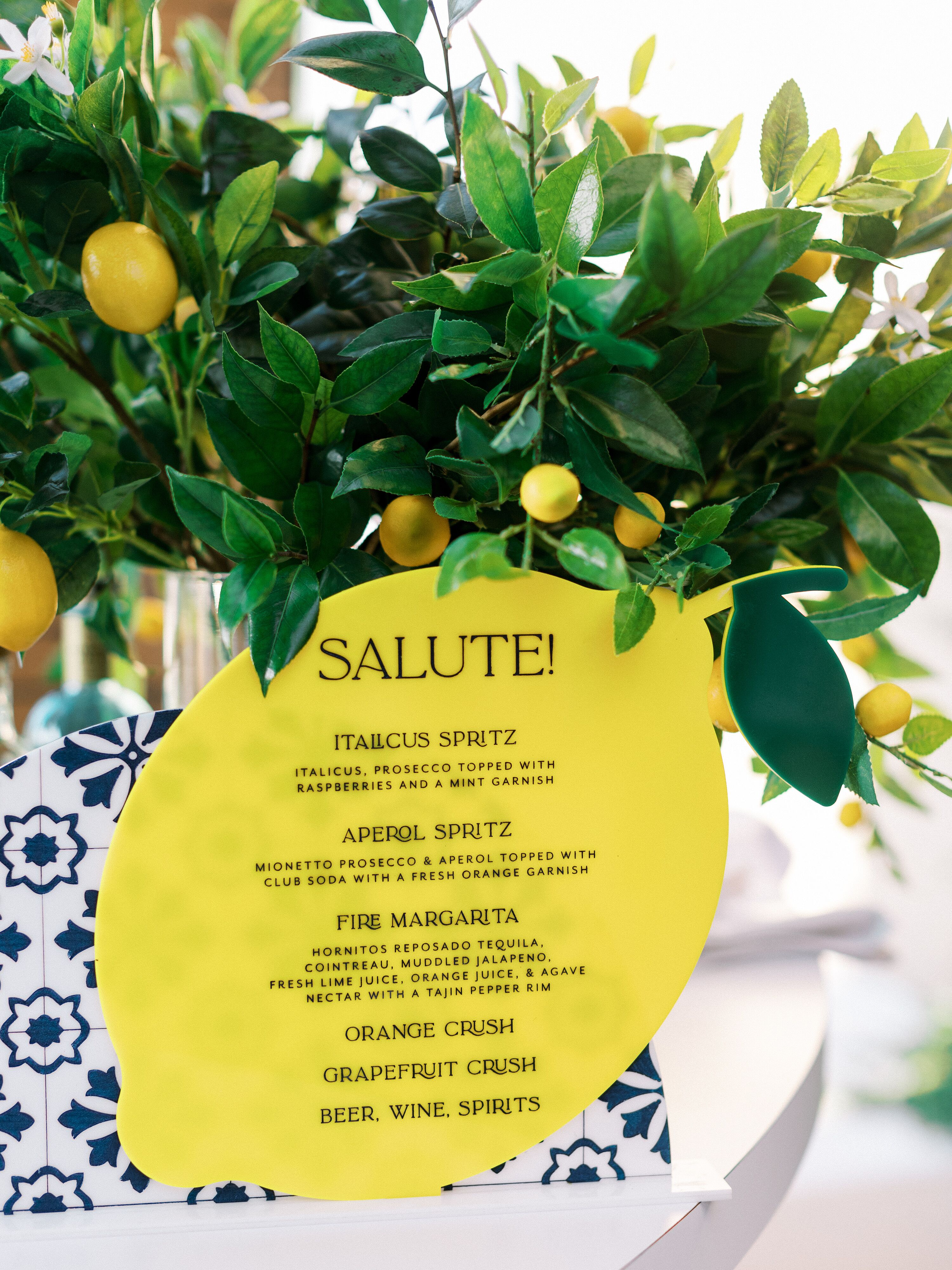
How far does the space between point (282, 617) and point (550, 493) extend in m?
0.11

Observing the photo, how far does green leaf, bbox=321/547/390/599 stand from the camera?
1.03 ft

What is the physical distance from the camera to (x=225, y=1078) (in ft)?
1.05

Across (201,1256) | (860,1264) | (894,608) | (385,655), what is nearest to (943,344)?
(894,608)

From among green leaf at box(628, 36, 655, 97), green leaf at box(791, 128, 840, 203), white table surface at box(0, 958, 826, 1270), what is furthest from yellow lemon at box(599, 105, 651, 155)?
white table surface at box(0, 958, 826, 1270)

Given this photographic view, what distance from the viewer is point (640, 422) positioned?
25 cm

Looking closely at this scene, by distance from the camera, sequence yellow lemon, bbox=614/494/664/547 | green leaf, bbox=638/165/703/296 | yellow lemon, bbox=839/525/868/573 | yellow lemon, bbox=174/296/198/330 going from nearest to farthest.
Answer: green leaf, bbox=638/165/703/296, yellow lemon, bbox=614/494/664/547, yellow lemon, bbox=839/525/868/573, yellow lemon, bbox=174/296/198/330

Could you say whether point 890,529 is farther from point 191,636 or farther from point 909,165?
point 191,636

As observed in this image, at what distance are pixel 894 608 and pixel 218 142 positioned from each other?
0.35m

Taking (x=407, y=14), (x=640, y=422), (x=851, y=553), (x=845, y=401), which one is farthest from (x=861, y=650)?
(x=407, y=14)

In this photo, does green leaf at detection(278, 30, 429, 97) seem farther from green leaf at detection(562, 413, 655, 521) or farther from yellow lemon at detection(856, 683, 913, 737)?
yellow lemon at detection(856, 683, 913, 737)

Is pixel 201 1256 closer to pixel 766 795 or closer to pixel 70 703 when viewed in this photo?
pixel 766 795

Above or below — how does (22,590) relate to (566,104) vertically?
below

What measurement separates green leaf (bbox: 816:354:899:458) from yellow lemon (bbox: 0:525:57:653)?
320mm

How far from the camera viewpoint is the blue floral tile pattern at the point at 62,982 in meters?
0.32
